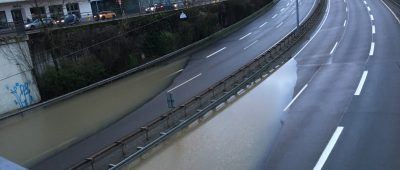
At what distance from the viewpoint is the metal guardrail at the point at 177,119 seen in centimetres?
1583

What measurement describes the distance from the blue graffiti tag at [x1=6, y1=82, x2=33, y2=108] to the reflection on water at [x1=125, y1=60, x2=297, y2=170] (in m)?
15.3

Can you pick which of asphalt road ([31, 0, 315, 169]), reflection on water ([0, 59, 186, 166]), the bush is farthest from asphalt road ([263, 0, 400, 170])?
the bush

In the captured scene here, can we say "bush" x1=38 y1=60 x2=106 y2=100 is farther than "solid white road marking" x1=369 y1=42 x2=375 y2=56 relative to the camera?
Yes

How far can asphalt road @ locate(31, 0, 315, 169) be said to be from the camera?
1912 centimetres

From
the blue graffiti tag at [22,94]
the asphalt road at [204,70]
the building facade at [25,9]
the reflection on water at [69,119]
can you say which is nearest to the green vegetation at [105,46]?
the blue graffiti tag at [22,94]

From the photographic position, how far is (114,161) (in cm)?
1596

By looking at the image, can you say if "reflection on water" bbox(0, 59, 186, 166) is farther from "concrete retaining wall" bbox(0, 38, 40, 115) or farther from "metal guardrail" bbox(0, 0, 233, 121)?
"concrete retaining wall" bbox(0, 38, 40, 115)

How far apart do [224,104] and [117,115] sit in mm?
→ 6248

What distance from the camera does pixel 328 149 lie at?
14727mm

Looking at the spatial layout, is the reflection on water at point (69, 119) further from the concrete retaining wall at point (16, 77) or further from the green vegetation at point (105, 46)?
the green vegetation at point (105, 46)

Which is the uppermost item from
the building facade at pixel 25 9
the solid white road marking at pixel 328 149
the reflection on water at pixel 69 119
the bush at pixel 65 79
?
the building facade at pixel 25 9

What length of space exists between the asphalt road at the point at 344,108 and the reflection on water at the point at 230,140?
2.15 feet

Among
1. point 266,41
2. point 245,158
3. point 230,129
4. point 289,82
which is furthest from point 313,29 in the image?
point 245,158

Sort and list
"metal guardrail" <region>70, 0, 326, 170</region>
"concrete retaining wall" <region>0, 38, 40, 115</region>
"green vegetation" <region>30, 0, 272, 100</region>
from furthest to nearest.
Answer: "green vegetation" <region>30, 0, 272, 100</region>
"concrete retaining wall" <region>0, 38, 40, 115</region>
"metal guardrail" <region>70, 0, 326, 170</region>
